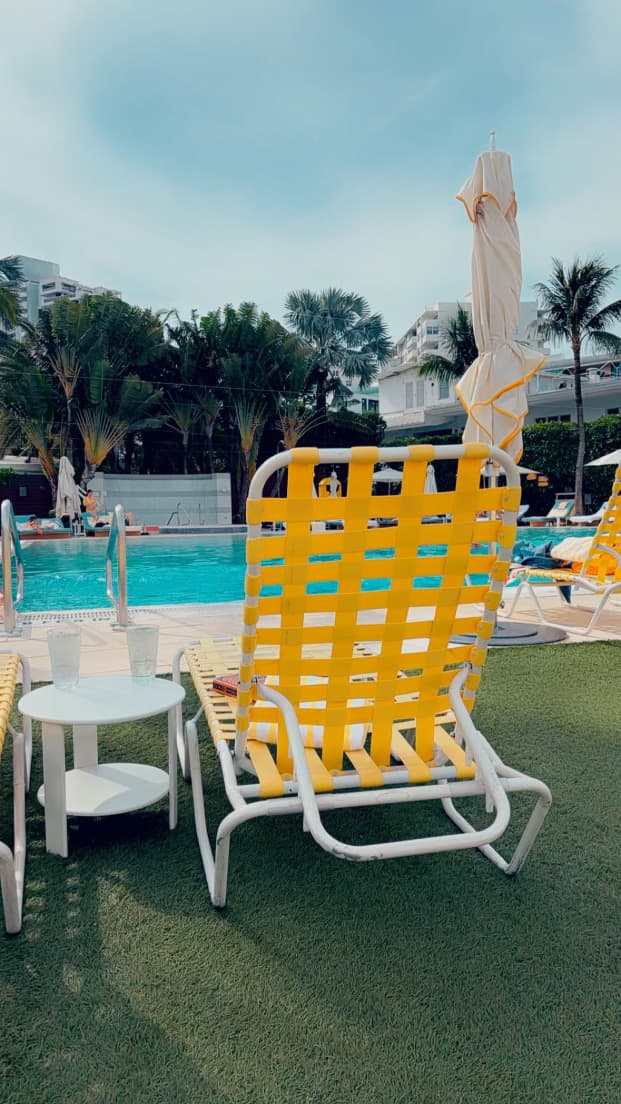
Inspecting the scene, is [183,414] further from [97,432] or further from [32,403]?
[32,403]

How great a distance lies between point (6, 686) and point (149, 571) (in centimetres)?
1123

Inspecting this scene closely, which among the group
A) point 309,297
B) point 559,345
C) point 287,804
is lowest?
point 287,804

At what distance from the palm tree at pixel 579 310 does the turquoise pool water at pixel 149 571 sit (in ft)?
17.0

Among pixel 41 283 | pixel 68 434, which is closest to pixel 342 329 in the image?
pixel 68 434

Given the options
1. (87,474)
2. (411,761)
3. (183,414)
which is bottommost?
(411,761)

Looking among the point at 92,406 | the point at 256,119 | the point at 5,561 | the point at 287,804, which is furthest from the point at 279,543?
the point at 92,406

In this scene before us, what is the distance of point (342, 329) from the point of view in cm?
3325

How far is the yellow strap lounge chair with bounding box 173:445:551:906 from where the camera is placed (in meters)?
1.60

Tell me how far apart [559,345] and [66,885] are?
23817 millimetres

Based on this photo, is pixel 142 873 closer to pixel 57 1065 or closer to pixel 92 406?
pixel 57 1065

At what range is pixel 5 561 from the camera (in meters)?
5.08

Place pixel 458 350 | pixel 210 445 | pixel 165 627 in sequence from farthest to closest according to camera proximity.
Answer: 1. pixel 210 445
2. pixel 458 350
3. pixel 165 627

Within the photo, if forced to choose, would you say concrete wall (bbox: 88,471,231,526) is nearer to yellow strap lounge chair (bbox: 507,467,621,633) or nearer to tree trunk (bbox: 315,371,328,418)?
tree trunk (bbox: 315,371,328,418)

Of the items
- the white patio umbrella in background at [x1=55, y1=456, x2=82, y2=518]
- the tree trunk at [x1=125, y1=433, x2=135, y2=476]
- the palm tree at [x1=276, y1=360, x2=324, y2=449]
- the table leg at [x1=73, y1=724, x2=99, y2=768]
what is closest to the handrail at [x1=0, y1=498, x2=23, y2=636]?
the table leg at [x1=73, y1=724, x2=99, y2=768]
